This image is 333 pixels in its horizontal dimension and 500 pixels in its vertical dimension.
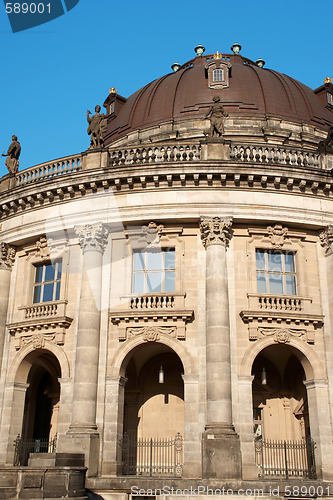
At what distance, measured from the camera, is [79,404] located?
65.3 ft

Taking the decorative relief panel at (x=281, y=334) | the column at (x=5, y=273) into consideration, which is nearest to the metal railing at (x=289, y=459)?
the decorative relief panel at (x=281, y=334)

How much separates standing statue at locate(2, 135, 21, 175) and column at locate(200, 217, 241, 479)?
9962 mm

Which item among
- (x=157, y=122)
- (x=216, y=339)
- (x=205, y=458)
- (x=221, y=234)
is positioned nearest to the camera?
(x=205, y=458)

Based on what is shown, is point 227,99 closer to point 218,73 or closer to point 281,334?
point 218,73

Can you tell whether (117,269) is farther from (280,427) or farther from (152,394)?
(280,427)

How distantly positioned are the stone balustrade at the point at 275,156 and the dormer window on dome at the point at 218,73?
34.1 ft

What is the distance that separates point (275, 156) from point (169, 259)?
229 inches

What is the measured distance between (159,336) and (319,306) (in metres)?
6.22

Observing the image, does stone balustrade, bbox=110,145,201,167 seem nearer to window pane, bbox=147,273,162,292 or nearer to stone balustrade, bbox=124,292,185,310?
window pane, bbox=147,273,162,292

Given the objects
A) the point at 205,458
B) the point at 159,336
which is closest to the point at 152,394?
the point at 159,336

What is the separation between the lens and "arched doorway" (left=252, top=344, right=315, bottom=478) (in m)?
20.9

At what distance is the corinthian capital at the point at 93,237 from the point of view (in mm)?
22094

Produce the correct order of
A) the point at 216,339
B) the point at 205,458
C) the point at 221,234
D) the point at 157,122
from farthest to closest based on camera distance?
the point at 157,122, the point at 221,234, the point at 216,339, the point at 205,458

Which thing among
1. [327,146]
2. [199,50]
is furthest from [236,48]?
[327,146]
